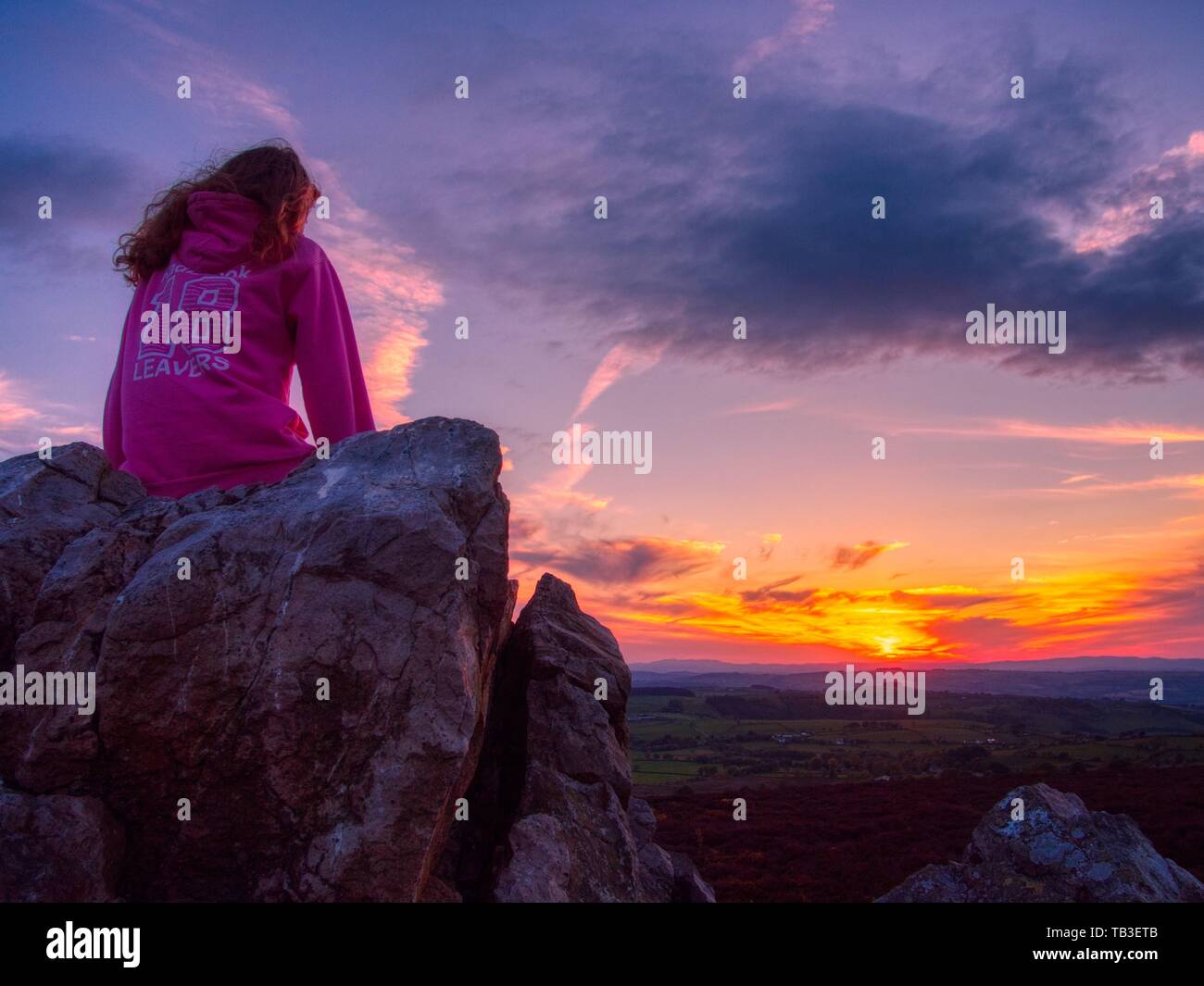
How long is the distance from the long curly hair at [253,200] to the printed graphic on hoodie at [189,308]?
0.45 meters

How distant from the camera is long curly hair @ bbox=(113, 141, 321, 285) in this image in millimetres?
8797

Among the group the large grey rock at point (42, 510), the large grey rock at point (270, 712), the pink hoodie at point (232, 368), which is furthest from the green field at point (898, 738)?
the large grey rock at point (270, 712)

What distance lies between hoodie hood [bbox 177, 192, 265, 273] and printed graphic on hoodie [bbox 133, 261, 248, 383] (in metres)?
0.12

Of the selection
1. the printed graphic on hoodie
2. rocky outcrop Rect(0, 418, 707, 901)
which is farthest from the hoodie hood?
rocky outcrop Rect(0, 418, 707, 901)

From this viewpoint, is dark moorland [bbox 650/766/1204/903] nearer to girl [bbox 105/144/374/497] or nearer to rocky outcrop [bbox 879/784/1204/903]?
rocky outcrop [bbox 879/784/1204/903]

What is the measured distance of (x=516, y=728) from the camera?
9.67 m

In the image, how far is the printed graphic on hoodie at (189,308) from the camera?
8586 millimetres

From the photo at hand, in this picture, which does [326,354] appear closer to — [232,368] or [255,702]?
[232,368]

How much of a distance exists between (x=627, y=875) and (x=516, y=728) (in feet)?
6.65

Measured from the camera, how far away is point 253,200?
904cm

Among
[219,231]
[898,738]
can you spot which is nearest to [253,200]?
[219,231]

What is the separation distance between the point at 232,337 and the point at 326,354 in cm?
91
